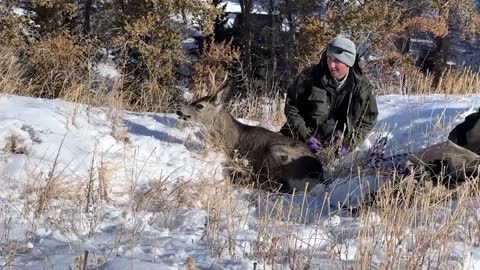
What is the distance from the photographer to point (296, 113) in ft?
26.1

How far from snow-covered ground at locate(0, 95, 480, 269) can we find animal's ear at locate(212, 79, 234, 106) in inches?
17.7

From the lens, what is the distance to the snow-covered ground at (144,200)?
395 cm

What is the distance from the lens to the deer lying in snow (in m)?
6.98

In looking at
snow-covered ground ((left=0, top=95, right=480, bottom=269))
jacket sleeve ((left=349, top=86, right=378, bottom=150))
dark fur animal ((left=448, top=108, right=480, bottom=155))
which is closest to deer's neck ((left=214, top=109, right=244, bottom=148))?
snow-covered ground ((left=0, top=95, right=480, bottom=269))

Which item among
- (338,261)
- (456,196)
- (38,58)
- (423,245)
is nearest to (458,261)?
(423,245)

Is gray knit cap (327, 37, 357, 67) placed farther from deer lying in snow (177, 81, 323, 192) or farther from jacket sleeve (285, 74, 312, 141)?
deer lying in snow (177, 81, 323, 192)

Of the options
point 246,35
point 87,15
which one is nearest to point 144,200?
point 87,15

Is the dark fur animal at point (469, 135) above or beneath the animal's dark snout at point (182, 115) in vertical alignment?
above

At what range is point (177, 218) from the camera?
4.95 meters

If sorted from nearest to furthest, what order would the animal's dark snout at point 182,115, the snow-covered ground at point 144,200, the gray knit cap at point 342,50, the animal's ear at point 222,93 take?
1. the snow-covered ground at point 144,200
2. the gray knit cap at point 342,50
3. the animal's dark snout at point 182,115
4. the animal's ear at point 222,93

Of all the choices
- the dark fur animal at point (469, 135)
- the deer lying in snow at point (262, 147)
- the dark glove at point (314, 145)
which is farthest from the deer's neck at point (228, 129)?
the dark fur animal at point (469, 135)

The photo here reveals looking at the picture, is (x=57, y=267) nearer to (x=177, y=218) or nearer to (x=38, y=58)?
(x=177, y=218)

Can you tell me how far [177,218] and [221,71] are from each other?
17999 millimetres

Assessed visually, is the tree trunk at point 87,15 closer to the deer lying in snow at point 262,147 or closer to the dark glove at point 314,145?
the deer lying in snow at point 262,147
